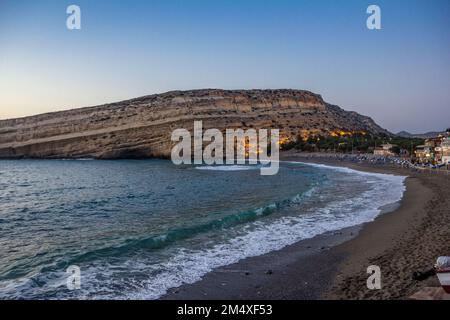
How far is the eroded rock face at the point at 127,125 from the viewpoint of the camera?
3374 inches

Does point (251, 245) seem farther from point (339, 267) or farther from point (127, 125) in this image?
point (127, 125)

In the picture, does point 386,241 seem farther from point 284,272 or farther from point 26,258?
point 26,258

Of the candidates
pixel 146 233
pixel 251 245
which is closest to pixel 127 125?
pixel 146 233

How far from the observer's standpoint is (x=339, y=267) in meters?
7.82

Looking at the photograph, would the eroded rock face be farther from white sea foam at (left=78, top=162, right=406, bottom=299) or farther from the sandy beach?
the sandy beach

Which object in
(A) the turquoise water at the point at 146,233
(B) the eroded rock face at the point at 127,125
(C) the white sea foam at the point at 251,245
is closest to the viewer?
(C) the white sea foam at the point at 251,245

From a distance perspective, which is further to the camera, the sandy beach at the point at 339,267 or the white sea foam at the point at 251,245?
the white sea foam at the point at 251,245

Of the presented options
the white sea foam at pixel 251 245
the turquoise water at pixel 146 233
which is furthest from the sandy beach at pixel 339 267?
the turquoise water at pixel 146 233

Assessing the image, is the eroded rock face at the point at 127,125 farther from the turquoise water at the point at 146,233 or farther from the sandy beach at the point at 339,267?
the sandy beach at the point at 339,267

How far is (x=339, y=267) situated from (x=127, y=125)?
86.0m

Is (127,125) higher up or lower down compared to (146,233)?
higher up

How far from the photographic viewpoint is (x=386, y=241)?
9.80 meters

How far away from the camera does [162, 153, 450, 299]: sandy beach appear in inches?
247

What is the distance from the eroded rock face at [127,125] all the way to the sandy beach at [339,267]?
3011 inches
